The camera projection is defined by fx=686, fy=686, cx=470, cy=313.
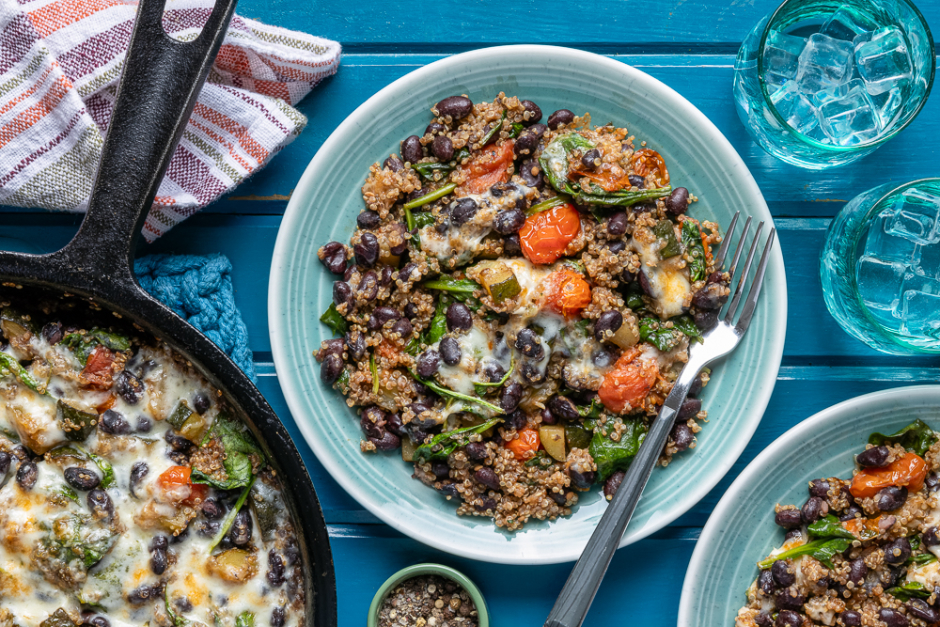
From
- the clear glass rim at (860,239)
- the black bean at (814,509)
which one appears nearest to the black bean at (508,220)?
the clear glass rim at (860,239)

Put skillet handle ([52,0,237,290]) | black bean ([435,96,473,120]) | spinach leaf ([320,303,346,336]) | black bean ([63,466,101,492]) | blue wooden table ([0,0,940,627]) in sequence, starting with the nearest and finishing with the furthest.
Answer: skillet handle ([52,0,237,290]) → black bean ([63,466,101,492]) → black bean ([435,96,473,120]) → spinach leaf ([320,303,346,336]) → blue wooden table ([0,0,940,627])

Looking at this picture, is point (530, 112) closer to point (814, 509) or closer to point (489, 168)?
point (489, 168)

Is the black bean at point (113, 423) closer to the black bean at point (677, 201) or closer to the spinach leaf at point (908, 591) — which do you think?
the black bean at point (677, 201)

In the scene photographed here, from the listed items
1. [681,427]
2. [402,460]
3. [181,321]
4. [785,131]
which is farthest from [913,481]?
[181,321]

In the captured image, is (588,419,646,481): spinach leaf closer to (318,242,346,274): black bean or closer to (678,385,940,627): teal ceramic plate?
(678,385,940,627): teal ceramic plate

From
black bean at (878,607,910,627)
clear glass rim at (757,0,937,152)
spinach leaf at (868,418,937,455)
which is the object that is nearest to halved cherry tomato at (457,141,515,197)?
clear glass rim at (757,0,937,152)

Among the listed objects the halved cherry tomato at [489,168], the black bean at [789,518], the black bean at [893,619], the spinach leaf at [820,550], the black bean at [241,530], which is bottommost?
the black bean at [241,530]

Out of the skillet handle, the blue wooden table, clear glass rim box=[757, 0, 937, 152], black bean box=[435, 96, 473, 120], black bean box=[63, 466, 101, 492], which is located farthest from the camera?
the blue wooden table
